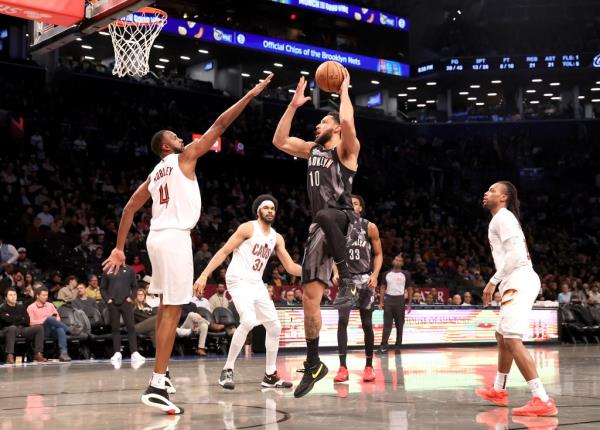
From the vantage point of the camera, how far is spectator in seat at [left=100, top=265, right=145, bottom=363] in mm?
13047

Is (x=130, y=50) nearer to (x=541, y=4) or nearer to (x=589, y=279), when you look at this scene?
(x=589, y=279)

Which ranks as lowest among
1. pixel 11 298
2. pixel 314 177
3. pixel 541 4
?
pixel 11 298

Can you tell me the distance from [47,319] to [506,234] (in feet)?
30.0

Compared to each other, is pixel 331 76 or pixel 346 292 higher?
pixel 331 76

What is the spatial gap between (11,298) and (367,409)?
336 inches

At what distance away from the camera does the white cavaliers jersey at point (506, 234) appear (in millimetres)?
6527

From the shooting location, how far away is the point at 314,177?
6.55 meters

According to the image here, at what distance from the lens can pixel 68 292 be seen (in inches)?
573

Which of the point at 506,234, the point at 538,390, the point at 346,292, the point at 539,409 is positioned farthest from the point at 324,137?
the point at 539,409

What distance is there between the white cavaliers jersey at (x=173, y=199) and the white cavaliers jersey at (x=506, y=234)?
8.15 ft

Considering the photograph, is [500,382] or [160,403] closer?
[160,403]

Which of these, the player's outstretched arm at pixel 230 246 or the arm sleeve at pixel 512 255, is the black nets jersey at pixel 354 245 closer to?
the arm sleeve at pixel 512 255

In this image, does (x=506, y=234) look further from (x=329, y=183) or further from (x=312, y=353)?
(x=312, y=353)

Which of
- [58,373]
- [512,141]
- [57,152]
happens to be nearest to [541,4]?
[512,141]
